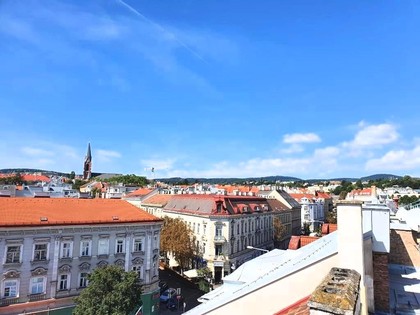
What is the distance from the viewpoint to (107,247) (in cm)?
2970

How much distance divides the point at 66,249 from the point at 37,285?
10.8ft

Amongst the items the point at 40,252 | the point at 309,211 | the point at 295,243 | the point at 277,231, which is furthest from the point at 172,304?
the point at 309,211

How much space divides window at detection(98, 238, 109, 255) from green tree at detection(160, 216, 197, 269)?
19.2 m

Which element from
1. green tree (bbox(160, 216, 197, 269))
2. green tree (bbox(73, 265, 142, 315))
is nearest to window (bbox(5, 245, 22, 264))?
green tree (bbox(73, 265, 142, 315))

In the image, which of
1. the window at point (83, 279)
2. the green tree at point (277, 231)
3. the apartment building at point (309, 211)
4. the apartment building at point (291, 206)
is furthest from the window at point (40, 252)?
the apartment building at point (309, 211)

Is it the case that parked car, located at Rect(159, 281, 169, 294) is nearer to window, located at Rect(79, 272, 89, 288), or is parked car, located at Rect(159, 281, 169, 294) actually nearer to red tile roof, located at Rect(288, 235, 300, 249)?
window, located at Rect(79, 272, 89, 288)

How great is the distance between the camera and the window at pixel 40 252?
1020 inches

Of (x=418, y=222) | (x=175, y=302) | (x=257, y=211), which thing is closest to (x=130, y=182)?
(x=257, y=211)

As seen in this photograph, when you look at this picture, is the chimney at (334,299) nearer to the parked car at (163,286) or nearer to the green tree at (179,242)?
the parked car at (163,286)

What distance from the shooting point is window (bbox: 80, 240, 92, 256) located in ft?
92.9

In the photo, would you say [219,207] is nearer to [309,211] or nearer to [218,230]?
[218,230]

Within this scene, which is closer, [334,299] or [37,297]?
[334,299]

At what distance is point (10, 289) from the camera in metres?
24.6

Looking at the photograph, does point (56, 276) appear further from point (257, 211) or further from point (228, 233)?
point (257, 211)
